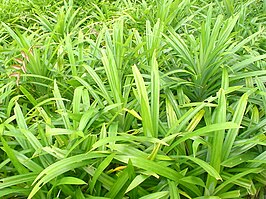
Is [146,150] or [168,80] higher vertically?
[168,80]

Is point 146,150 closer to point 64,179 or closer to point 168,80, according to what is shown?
point 64,179

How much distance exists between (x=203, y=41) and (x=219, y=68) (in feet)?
0.55

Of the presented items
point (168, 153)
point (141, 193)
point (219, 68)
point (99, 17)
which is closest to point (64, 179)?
point (141, 193)

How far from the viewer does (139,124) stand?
179cm

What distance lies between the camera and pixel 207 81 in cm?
197

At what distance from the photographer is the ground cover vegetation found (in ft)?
4.80

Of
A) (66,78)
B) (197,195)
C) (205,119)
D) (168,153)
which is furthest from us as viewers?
(66,78)

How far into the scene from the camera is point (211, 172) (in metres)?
1.38

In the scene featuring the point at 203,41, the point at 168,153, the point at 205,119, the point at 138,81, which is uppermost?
the point at 203,41

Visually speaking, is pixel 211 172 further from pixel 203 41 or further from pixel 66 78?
pixel 66 78

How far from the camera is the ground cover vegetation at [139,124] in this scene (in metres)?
1.46

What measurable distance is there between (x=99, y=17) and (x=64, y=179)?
7.31 feet

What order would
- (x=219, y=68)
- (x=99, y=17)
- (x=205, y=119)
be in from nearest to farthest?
(x=205, y=119) → (x=219, y=68) → (x=99, y=17)

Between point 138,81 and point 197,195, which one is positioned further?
point 138,81
